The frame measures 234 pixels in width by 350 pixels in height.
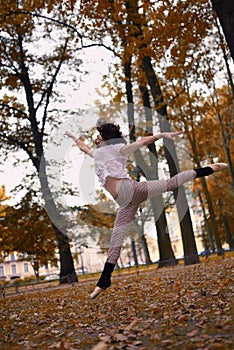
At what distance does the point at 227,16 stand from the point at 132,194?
350 centimetres

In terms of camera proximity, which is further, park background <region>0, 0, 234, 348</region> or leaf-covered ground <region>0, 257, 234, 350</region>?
park background <region>0, 0, 234, 348</region>

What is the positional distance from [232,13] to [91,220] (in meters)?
17.1

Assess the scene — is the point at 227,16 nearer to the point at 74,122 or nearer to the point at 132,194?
the point at 132,194

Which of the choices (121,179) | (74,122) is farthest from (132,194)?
(74,122)

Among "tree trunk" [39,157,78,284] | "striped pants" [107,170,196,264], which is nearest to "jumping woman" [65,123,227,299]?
"striped pants" [107,170,196,264]

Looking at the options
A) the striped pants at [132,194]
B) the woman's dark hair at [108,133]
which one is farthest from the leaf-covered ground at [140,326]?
the woman's dark hair at [108,133]

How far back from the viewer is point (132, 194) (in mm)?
7406

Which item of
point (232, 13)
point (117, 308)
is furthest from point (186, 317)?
point (232, 13)

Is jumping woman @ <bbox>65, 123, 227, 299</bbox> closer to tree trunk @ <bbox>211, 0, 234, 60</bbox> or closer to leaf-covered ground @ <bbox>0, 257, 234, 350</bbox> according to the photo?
leaf-covered ground @ <bbox>0, 257, 234, 350</bbox>

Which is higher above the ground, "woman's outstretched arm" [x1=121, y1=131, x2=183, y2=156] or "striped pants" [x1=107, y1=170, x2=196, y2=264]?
"woman's outstretched arm" [x1=121, y1=131, x2=183, y2=156]

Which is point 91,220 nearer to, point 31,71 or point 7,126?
point 7,126

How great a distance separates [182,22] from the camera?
43.7 ft

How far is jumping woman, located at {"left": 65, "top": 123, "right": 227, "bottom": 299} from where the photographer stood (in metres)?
7.36

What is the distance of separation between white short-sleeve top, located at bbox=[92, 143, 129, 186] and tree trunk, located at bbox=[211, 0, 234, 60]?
290cm
